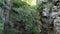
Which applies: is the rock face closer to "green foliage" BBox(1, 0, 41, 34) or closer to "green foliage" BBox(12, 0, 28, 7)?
"green foliage" BBox(1, 0, 41, 34)

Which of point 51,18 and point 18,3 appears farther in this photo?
Answer: point 18,3

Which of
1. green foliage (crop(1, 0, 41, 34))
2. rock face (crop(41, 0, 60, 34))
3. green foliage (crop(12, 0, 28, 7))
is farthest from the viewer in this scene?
green foliage (crop(12, 0, 28, 7))

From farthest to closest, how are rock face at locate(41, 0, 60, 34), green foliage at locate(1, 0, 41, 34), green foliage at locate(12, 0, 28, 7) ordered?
green foliage at locate(12, 0, 28, 7)
rock face at locate(41, 0, 60, 34)
green foliage at locate(1, 0, 41, 34)

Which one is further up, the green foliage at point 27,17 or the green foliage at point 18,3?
the green foliage at point 18,3

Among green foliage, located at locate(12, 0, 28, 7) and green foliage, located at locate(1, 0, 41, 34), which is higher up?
green foliage, located at locate(12, 0, 28, 7)

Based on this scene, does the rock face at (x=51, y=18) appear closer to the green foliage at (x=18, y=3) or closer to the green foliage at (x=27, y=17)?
the green foliage at (x=27, y=17)

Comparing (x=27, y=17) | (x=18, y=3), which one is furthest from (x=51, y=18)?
(x=18, y=3)

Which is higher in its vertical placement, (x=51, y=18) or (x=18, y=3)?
(x=18, y=3)

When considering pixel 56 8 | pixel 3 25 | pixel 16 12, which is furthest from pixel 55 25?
pixel 3 25

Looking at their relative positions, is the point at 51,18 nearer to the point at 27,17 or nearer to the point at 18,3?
the point at 27,17

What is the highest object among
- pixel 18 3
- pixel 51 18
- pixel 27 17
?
pixel 18 3

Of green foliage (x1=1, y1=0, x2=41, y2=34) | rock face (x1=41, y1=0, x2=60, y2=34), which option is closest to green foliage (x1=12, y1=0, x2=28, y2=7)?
green foliage (x1=1, y1=0, x2=41, y2=34)

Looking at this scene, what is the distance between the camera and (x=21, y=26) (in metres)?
7.30

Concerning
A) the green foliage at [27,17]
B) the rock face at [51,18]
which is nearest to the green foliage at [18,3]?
the green foliage at [27,17]
